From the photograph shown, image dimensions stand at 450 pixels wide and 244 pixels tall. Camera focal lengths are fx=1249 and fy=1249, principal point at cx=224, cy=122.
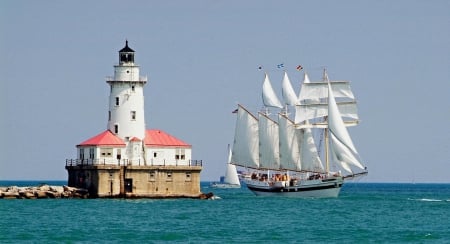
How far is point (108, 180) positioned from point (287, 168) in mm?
34956

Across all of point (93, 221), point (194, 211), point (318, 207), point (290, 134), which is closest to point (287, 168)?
point (290, 134)

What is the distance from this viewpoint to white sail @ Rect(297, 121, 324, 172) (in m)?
126

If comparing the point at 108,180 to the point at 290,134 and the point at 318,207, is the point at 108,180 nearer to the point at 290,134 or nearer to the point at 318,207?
the point at 318,207

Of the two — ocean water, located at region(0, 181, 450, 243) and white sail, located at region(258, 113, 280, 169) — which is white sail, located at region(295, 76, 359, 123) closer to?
white sail, located at region(258, 113, 280, 169)

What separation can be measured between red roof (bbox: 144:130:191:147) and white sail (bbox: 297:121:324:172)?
27026 mm

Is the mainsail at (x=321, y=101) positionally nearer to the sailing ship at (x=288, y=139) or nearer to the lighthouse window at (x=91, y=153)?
the sailing ship at (x=288, y=139)

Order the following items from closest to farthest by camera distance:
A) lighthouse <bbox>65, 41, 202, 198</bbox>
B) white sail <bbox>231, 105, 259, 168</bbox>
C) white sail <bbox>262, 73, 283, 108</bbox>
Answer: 1. lighthouse <bbox>65, 41, 202, 198</bbox>
2. white sail <bbox>231, 105, 259, 168</bbox>
3. white sail <bbox>262, 73, 283, 108</bbox>

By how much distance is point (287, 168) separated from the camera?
127938 millimetres

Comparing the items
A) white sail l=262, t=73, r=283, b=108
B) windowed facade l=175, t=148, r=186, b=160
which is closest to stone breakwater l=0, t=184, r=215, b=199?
windowed facade l=175, t=148, r=186, b=160

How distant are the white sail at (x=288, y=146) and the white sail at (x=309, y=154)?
0.56 metres

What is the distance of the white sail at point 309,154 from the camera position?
125562mm

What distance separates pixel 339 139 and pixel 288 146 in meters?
10.7

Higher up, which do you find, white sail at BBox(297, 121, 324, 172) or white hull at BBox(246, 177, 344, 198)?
white sail at BBox(297, 121, 324, 172)

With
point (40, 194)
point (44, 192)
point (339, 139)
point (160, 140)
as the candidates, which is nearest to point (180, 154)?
point (160, 140)
